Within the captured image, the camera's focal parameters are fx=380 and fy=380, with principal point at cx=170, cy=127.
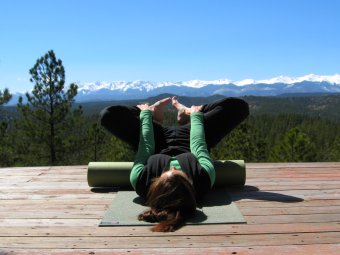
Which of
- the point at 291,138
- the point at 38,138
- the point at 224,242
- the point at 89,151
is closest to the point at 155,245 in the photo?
the point at 224,242

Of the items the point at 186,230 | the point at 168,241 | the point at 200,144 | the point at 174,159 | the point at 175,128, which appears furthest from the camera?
the point at 175,128

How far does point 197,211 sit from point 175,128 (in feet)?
3.10

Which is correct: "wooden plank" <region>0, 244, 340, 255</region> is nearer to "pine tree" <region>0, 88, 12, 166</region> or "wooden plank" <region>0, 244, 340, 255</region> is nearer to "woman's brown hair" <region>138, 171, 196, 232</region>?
"woman's brown hair" <region>138, 171, 196, 232</region>

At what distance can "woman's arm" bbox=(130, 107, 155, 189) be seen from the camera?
311 centimetres

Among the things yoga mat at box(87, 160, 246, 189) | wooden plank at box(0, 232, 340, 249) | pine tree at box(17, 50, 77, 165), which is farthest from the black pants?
pine tree at box(17, 50, 77, 165)

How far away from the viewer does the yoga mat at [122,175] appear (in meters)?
3.57

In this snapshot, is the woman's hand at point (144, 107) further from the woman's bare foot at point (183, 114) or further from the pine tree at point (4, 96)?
the pine tree at point (4, 96)

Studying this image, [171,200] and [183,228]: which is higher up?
[171,200]

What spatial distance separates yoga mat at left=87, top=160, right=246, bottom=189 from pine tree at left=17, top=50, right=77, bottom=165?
10.2 m

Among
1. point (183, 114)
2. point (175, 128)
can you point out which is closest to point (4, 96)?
point (183, 114)

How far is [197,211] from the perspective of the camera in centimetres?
284

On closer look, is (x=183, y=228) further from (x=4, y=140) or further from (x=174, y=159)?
(x=4, y=140)

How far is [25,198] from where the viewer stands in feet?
10.9

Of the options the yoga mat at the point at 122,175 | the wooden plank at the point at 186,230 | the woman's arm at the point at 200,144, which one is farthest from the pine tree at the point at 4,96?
the wooden plank at the point at 186,230
